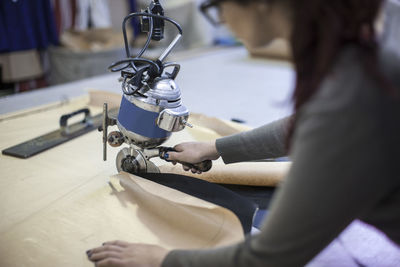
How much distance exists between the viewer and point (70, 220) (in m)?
0.74

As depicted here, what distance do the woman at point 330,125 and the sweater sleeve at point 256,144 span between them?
32 cm

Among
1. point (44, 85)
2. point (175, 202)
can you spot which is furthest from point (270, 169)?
point (44, 85)

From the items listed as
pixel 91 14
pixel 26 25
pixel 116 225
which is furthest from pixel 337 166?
pixel 91 14

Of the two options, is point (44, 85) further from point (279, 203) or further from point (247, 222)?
point (279, 203)

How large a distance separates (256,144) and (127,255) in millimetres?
360

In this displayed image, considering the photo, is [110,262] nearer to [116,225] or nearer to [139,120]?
[116,225]

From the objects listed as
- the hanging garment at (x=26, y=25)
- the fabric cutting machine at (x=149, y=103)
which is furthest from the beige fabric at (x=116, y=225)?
the hanging garment at (x=26, y=25)

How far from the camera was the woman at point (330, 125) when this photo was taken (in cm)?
38

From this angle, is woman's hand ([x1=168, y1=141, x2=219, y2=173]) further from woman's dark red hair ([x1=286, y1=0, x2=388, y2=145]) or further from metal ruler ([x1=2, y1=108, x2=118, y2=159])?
woman's dark red hair ([x1=286, y1=0, x2=388, y2=145])

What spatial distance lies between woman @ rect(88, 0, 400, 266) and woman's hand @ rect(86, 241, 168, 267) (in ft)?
0.54

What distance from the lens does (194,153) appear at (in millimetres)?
817

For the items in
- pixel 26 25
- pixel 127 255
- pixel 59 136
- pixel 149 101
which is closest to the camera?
pixel 127 255

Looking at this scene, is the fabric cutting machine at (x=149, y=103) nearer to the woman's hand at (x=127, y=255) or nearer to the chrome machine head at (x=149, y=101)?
the chrome machine head at (x=149, y=101)

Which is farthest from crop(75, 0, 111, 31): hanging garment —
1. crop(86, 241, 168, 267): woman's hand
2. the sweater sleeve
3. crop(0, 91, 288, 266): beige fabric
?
crop(86, 241, 168, 267): woman's hand
